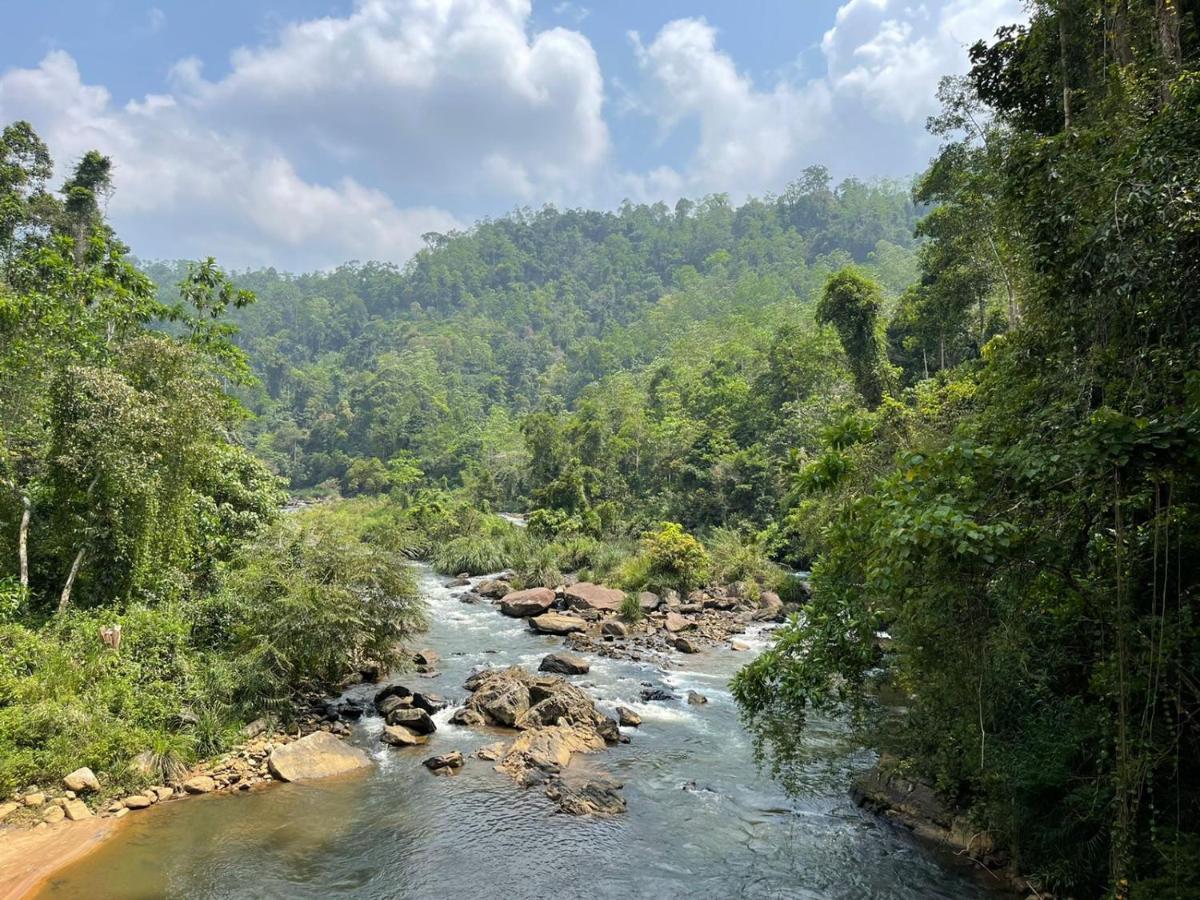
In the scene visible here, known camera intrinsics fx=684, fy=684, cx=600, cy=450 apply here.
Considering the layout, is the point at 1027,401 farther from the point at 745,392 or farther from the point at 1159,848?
the point at 745,392

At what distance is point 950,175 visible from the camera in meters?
23.8

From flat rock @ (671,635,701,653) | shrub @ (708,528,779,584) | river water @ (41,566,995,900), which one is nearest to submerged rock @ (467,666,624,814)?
river water @ (41,566,995,900)

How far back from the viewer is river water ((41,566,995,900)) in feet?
27.5

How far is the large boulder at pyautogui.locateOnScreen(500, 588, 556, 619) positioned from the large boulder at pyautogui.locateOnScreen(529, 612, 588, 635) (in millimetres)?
1014

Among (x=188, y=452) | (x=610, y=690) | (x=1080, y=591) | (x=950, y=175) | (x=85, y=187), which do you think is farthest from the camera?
(x=85, y=187)

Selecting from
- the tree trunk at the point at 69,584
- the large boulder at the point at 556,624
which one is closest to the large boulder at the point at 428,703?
the tree trunk at the point at 69,584

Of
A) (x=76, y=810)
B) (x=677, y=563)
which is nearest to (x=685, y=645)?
(x=677, y=563)

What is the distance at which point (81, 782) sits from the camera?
968cm

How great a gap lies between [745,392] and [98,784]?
40.0 metres

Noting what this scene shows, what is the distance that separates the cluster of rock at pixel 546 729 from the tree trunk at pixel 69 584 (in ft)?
24.3

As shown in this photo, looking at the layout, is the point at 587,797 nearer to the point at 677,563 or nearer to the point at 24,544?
the point at 24,544

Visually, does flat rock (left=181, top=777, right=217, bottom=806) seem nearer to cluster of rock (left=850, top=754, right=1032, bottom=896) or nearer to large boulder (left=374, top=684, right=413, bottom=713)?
large boulder (left=374, top=684, right=413, bottom=713)

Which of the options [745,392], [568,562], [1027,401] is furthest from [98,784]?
[745,392]

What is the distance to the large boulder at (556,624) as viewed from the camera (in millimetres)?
21781
